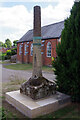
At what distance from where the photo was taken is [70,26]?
4551 mm

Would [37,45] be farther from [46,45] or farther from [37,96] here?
[46,45]

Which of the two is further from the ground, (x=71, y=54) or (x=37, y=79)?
(x=71, y=54)

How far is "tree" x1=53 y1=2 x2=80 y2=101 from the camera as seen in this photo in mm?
4145

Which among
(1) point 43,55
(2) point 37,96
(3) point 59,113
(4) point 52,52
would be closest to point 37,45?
(2) point 37,96

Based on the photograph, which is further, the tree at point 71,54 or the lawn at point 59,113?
the tree at point 71,54

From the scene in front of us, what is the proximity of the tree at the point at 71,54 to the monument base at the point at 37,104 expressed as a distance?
554 millimetres

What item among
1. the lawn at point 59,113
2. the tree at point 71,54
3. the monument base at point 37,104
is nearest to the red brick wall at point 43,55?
the tree at point 71,54

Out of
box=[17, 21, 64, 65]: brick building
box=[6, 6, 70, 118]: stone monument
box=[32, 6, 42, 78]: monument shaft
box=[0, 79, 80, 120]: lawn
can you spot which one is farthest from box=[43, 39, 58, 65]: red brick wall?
box=[0, 79, 80, 120]: lawn

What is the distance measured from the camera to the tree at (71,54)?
13.6 feet

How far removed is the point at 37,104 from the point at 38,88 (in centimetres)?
61

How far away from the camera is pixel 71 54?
14.0ft

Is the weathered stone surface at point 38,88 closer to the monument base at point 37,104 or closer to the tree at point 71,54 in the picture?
the monument base at point 37,104

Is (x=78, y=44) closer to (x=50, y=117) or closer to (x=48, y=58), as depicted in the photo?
(x=50, y=117)

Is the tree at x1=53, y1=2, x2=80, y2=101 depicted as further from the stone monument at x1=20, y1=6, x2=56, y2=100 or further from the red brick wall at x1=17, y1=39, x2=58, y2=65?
the red brick wall at x1=17, y1=39, x2=58, y2=65
